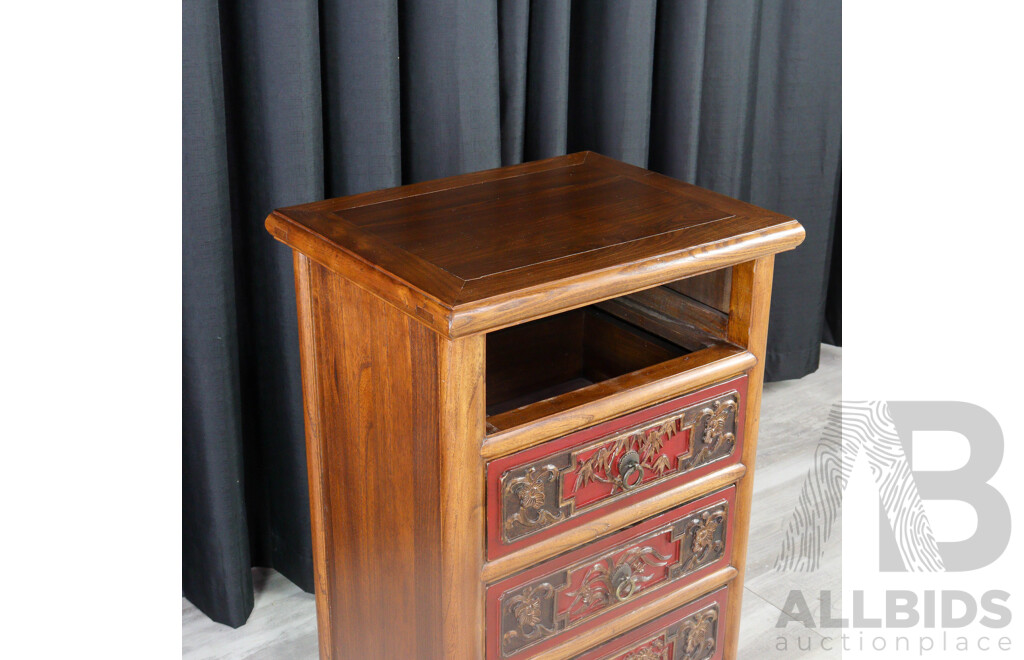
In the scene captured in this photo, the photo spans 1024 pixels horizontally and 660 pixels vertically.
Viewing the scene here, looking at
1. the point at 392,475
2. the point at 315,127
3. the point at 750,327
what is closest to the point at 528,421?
the point at 392,475

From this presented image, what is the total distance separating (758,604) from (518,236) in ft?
3.36

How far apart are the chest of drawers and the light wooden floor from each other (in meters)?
0.34

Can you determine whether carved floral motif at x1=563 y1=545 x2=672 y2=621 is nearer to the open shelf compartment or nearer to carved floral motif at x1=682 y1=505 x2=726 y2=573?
carved floral motif at x1=682 y1=505 x2=726 y2=573

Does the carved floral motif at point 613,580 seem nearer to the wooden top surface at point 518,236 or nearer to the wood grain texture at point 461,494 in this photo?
the wood grain texture at point 461,494

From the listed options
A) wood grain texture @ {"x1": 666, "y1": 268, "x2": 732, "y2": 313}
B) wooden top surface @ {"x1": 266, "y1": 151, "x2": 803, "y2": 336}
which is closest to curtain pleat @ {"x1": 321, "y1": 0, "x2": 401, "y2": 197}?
wooden top surface @ {"x1": 266, "y1": 151, "x2": 803, "y2": 336}

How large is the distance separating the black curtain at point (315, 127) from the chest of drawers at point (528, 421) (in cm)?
30

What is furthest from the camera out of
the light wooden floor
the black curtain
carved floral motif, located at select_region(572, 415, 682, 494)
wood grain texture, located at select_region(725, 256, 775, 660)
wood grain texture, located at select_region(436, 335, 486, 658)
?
the light wooden floor

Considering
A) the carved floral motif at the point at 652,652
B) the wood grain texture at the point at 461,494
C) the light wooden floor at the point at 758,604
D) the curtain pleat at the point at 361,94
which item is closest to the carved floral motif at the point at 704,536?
the carved floral motif at the point at 652,652

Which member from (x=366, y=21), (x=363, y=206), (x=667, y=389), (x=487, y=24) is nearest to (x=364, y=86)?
(x=366, y=21)

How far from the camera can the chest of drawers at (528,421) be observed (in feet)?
3.70
